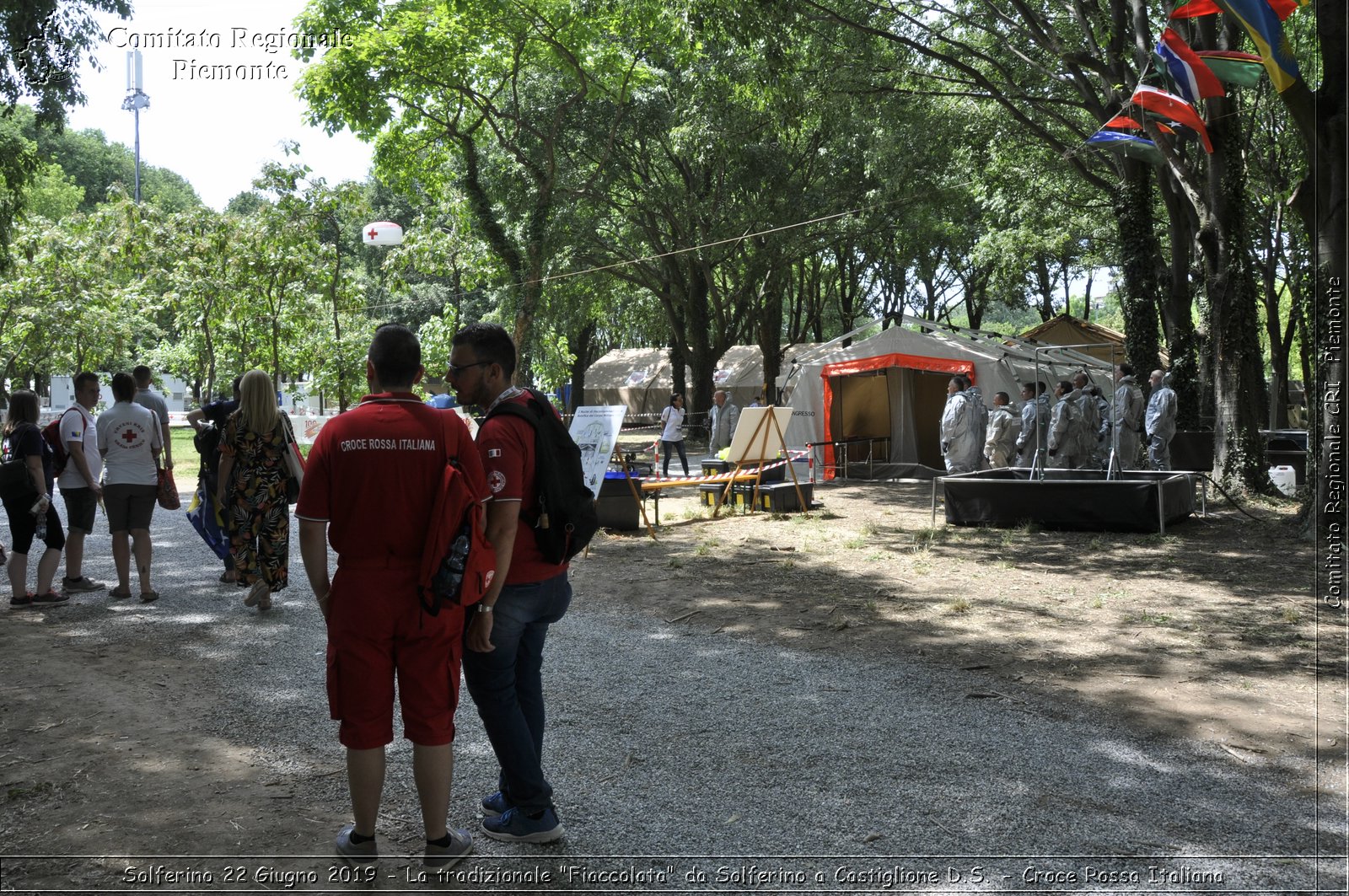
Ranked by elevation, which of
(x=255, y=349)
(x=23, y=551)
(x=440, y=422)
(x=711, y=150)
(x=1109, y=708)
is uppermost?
(x=711, y=150)

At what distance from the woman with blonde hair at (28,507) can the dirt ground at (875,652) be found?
42 cm

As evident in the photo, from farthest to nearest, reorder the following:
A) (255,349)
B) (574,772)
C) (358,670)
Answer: (255,349), (574,772), (358,670)

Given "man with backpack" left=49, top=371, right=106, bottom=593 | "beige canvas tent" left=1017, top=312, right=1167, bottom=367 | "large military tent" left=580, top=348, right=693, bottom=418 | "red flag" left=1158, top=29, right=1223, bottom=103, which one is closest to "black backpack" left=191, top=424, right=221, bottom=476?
"man with backpack" left=49, top=371, right=106, bottom=593

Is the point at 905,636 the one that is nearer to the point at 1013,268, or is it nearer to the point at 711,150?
the point at 711,150

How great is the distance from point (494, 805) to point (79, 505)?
5.61 m

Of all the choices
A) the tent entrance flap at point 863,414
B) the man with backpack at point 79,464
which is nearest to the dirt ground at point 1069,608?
the man with backpack at point 79,464

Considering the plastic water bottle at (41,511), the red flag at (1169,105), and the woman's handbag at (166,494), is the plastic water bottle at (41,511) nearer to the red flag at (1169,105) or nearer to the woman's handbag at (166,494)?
the woman's handbag at (166,494)

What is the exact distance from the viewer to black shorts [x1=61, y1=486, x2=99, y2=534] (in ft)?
25.4

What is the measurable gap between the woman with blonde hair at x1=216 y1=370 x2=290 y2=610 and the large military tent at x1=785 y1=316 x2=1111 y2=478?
516 inches

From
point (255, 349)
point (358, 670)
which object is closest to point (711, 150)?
point (255, 349)

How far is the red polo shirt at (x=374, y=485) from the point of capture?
10.2 feet

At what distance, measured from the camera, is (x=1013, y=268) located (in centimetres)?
2767

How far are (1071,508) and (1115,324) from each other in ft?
165

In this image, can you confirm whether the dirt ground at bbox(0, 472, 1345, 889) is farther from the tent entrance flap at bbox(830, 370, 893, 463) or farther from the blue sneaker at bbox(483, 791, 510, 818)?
the tent entrance flap at bbox(830, 370, 893, 463)
